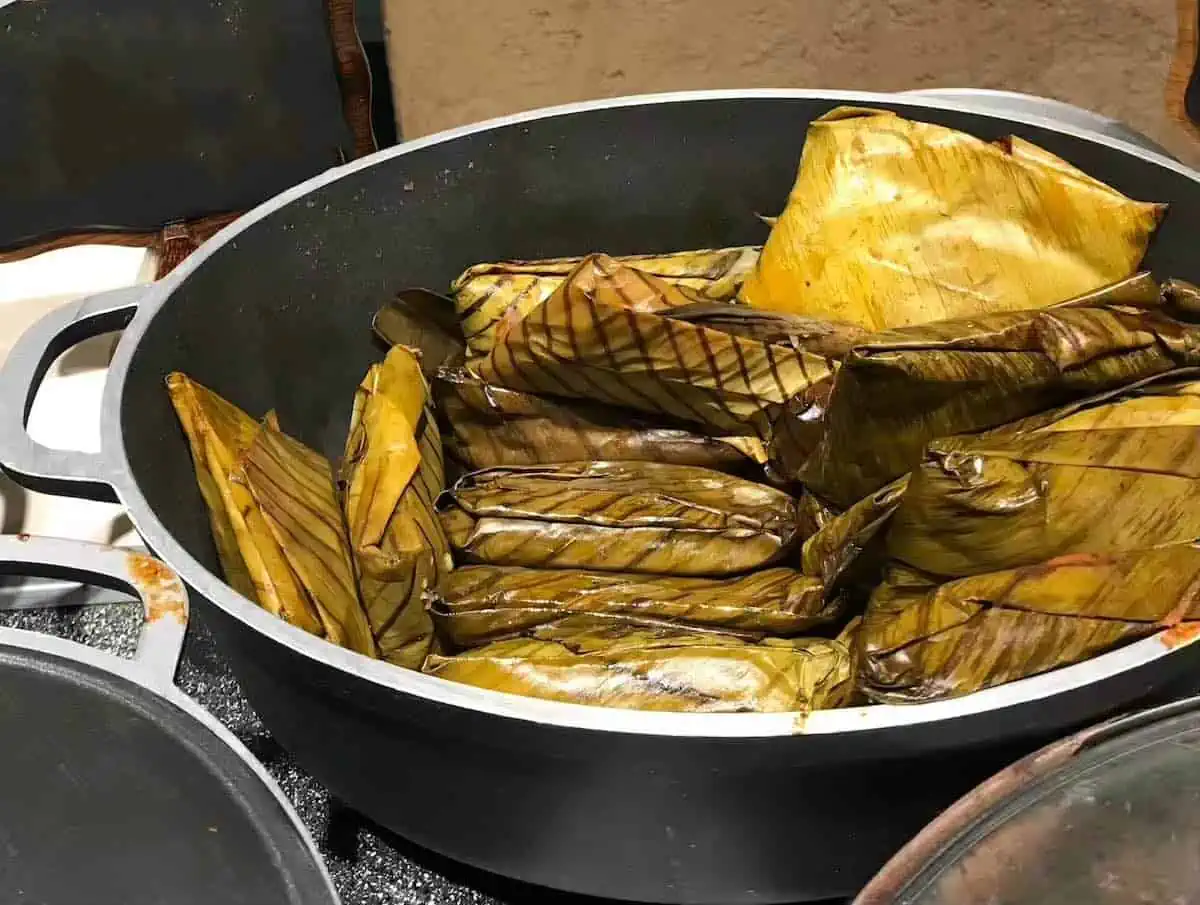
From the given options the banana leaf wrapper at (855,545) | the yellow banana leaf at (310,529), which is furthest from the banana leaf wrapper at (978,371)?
the yellow banana leaf at (310,529)

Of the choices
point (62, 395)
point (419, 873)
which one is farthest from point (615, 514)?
point (62, 395)

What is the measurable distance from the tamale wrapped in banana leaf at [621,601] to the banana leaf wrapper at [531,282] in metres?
0.19

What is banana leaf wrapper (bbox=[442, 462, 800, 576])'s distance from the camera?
23.9 inches

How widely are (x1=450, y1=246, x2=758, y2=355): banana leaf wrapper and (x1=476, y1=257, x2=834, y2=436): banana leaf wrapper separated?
2.0 inches

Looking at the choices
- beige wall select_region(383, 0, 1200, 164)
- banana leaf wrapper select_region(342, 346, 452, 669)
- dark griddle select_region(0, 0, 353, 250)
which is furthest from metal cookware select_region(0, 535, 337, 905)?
beige wall select_region(383, 0, 1200, 164)

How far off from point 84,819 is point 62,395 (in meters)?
0.63

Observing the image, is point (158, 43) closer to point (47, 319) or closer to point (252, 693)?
point (47, 319)

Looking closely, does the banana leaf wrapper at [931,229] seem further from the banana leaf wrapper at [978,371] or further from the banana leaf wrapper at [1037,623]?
the banana leaf wrapper at [1037,623]

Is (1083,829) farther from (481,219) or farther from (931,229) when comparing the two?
(481,219)

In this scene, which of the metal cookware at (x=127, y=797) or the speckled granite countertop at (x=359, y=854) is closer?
the metal cookware at (x=127, y=797)

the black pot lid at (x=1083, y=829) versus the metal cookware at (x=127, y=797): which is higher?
the black pot lid at (x=1083, y=829)

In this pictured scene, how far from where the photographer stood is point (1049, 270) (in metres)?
0.65

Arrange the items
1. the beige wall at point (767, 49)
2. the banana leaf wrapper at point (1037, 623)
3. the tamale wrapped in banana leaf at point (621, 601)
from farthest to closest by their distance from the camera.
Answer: the beige wall at point (767, 49) → the tamale wrapped in banana leaf at point (621, 601) → the banana leaf wrapper at point (1037, 623)

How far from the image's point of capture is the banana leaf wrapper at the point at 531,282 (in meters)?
0.72
